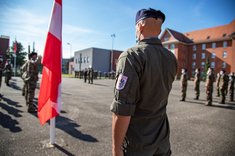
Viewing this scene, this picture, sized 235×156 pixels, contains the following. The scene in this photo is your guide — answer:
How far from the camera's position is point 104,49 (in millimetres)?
56094

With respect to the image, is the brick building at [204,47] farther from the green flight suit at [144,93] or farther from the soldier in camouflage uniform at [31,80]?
the green flight suit at [144,93]

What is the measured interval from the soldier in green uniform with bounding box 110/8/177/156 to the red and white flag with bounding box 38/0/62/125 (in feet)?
8.49

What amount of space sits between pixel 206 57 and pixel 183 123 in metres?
61.2

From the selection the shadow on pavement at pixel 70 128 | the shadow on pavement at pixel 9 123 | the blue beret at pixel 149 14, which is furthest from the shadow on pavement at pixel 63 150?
the blue beret at pixel 149 14

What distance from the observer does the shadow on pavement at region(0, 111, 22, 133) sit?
4866mm

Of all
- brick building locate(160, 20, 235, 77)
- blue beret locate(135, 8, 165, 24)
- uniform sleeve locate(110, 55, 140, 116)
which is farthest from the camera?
brick building locate(160, 20, 235, 77)

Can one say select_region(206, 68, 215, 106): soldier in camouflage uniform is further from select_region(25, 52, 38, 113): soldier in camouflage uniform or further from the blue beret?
the blue beret

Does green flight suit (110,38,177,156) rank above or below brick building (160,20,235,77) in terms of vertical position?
below

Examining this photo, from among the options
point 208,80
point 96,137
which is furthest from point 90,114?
Result: point 208,80

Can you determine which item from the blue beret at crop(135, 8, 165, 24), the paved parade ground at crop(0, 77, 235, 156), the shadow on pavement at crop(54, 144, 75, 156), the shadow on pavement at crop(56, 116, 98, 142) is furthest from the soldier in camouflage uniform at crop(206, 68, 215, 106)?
the blue beret at crop(135, 8, 165, 24)

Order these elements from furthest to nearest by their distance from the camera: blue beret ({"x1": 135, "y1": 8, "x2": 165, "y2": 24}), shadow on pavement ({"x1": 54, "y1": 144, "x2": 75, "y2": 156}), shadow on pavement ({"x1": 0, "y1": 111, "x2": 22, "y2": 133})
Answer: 1. shadow on pavement ({"x1": 0, "y1": 111, "x2": 22, "y2": 133})
2. shadow on pavement ({"x1": 54, "y1": 144, "x2": 75, "y2": 156})
3. blue beret ({"x1": 135, "y1": 8, "x2": 165, "y2": 24})

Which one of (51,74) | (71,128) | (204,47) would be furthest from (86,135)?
(204,47)

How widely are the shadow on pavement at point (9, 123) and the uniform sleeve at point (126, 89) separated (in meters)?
4.52

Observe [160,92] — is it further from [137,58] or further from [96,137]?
[96,137]
